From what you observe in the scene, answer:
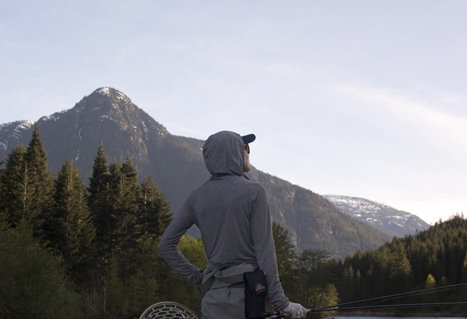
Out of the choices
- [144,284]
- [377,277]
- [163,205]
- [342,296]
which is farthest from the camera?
[342,296]

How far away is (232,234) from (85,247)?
144 feet

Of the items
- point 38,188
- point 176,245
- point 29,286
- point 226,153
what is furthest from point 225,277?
point 38,188

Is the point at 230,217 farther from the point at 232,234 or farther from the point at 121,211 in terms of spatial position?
the point at 121,211

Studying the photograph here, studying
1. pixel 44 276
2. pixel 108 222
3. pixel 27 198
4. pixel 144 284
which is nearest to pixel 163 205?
pixel 108 222

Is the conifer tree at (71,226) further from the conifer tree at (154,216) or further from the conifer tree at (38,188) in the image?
the conifer tree at (154,216)

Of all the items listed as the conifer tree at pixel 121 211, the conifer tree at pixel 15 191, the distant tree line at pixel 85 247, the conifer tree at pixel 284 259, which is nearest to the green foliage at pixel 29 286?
the distant tree line at pixel 85 247

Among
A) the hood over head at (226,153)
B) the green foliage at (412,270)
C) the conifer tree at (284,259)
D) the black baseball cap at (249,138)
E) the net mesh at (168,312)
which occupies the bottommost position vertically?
the green foliage at (412,270)

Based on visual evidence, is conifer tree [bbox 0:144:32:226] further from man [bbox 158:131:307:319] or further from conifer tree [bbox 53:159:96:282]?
man [bbox 158:131:307:319]

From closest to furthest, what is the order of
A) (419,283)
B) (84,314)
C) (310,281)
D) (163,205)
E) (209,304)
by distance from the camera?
(209,304)
(84,314)
(163,205)
(310,281)
(419,283)

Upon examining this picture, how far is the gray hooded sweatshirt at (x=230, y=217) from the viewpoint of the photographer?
332 centimetres

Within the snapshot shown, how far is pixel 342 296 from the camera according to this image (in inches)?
4045

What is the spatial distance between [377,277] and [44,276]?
84.9 m

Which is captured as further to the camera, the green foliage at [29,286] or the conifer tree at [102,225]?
the conifer tree at [102,225]

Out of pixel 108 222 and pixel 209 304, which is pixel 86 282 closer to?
pixel 108 222
